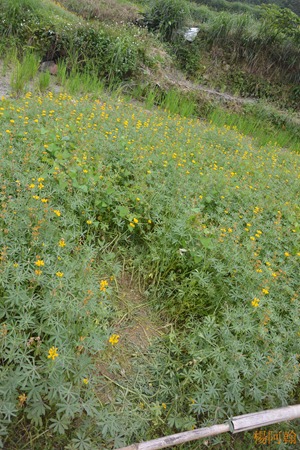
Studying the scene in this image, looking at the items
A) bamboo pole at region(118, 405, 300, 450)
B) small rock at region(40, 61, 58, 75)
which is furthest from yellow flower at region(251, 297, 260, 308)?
small rock at region(40, 61, 58, 75)

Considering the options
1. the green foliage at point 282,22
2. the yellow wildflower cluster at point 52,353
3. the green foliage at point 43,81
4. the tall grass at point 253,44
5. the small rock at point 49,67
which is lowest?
the small rock at point 49,67

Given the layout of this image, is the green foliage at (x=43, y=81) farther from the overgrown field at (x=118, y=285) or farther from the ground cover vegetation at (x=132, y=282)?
the overgrown field at (x=118, y=285)

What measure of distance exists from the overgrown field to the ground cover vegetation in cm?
1

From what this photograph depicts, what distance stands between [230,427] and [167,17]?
10.0 meters

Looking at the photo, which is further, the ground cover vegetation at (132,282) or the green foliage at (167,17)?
the green foliage at (167,17)

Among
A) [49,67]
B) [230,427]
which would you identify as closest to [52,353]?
[230,427]

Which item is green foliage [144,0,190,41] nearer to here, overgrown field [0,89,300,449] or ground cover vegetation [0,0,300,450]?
ground cover vegetation [0,0,300,450]

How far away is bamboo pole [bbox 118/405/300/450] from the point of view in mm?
1471

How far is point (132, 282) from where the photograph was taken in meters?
2.54

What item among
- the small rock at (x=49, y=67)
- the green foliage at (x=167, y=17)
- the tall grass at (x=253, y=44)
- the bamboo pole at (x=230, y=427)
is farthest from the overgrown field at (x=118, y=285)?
the tall grass at (x=253, y=44)

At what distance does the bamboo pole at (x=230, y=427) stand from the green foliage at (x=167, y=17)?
9.55 meters

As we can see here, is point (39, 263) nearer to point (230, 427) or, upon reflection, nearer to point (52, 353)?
point (52, 353)

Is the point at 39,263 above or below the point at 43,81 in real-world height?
above

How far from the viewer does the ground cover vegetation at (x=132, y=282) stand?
161 cm
